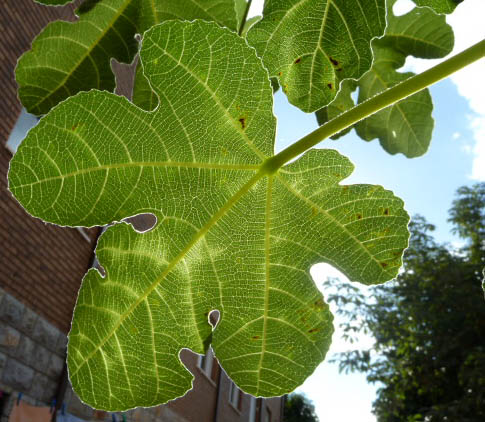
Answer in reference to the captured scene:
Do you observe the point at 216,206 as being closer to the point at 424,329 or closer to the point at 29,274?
the point at 29,274

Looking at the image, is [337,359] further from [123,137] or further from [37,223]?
[123,137]

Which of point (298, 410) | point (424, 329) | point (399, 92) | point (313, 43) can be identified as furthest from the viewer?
point (298, 410)

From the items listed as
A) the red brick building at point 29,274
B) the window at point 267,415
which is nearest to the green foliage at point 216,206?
the red brick building at point 29,274

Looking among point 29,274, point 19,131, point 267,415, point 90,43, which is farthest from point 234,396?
point 90,43

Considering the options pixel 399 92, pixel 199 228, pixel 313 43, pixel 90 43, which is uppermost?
pixel 90 43

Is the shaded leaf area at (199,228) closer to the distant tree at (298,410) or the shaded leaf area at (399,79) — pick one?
the shaded leaf area at (399,79)

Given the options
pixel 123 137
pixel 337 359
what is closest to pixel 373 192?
pixel 123 137

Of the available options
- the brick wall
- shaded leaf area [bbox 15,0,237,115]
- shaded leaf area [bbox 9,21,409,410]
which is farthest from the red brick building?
shaded leaf area [bbox 9,21,409,410]
